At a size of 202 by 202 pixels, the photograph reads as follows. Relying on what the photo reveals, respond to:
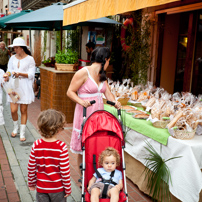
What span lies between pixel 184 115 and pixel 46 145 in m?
1.89

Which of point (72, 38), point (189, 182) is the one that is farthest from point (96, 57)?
point (72, 38)

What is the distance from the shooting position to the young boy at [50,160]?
101 inches

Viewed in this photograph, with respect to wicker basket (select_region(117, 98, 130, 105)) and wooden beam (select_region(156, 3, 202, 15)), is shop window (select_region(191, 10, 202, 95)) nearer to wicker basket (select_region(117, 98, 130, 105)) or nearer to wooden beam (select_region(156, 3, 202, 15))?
wooden beam (select_region(156, 3, 202, 15))

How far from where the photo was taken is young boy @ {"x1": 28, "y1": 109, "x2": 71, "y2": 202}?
2.57 m

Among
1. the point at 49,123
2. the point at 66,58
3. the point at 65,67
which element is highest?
the point at 66,58

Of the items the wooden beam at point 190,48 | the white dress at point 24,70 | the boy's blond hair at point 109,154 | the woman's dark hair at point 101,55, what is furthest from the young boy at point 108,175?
the wooden beam at point 190,48

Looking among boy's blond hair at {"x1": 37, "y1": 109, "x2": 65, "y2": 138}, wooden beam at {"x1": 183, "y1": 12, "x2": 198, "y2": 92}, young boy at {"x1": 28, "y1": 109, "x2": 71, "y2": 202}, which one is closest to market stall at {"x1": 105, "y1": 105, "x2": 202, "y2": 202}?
young boy at {"x1": 28, "y1": 109, "x2": 71, "y2": 202}

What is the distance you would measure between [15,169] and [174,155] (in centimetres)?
260

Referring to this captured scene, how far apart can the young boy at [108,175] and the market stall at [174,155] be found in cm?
69

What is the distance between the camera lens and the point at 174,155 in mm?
3336

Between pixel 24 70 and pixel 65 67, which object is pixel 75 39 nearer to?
pixel 65 67

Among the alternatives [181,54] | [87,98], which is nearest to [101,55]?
[87,98]

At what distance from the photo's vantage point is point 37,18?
25.0ft

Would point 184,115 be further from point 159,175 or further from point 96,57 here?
point 96,57
